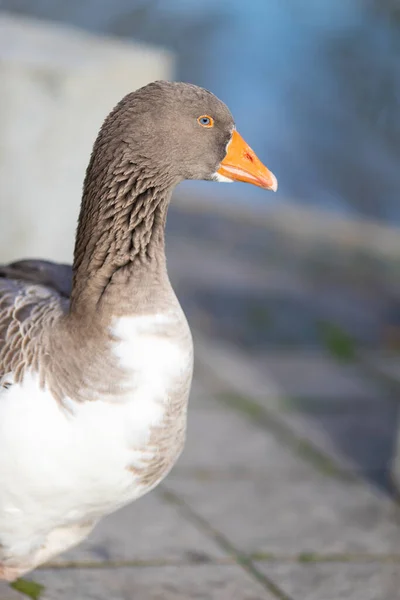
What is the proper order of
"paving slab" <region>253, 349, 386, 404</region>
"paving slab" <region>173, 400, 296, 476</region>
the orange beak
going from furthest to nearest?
"paving slab" <region>253, 349, 386, 404</region>, "paving slab" <region>173, 400, 296, 476</region>, the orange beak

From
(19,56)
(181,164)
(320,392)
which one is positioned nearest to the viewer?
(181,164)

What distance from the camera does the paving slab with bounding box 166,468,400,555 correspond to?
185 inches

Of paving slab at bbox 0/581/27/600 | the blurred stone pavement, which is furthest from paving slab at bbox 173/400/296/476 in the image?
paving slab at bbox 0/581/27/600

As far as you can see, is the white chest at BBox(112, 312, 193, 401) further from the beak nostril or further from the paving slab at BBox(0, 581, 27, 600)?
the paving slab at BBox(0, 581, 27, 600)

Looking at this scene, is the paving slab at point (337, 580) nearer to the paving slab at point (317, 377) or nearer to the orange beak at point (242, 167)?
the orange beak at point (242, 167)

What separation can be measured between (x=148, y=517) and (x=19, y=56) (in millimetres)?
3016

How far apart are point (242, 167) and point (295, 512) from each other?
217 cm

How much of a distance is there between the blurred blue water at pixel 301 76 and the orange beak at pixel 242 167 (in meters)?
8.83

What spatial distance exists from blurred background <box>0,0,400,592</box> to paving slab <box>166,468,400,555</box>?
0.30 m

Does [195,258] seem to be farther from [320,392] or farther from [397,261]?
[320,392]

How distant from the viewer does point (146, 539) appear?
4.57m

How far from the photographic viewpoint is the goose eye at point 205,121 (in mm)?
3492

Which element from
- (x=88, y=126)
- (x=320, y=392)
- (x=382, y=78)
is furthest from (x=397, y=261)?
(x=88, y=126)

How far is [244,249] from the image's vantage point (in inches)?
407
